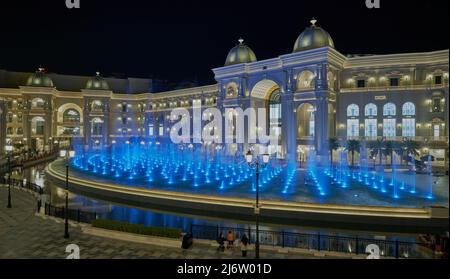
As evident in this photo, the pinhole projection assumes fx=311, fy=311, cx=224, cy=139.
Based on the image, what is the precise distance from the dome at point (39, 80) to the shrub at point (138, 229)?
80.2 m

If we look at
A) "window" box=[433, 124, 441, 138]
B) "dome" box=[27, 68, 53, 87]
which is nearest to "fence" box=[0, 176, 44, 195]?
"window" box=[433, 124, 441, 138]

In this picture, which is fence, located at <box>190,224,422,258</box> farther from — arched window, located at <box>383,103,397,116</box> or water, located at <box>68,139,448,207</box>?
arched window, located at <box>383,103,397,116</box>

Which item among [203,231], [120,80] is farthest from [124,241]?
[120,80]

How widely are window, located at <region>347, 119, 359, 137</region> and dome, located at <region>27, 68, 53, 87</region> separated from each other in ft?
250

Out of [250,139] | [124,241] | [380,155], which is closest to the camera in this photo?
[124,241]

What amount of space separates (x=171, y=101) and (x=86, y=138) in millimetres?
26526

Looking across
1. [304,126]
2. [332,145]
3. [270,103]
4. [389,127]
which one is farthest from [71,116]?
[389,127]

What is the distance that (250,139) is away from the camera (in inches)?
2345

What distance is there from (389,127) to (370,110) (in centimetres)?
393

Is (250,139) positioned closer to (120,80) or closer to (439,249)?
(439,249)

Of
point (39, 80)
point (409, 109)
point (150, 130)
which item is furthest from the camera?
point (150, 130)

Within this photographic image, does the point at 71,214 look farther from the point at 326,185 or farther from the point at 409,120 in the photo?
the point at 409,120

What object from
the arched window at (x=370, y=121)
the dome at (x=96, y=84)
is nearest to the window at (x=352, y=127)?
the arched window at (x=370, y=121)

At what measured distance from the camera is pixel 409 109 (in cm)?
4844
